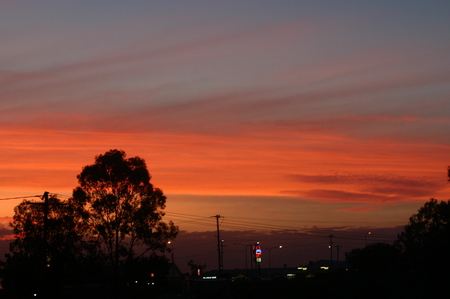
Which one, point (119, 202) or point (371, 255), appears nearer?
point (119, 202)

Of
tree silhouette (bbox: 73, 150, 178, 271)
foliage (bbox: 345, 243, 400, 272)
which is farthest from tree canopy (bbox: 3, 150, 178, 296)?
foliage (bbox: 345, 243, 400, 272)

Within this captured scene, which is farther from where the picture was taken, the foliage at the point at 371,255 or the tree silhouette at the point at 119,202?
the foliage at the point at 371,255

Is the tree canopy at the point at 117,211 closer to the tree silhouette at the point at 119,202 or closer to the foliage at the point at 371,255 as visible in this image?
the tree silhouette at the point at 119,202

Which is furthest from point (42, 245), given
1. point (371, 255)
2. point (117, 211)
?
point (371, 255)

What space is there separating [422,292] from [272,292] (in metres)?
14.1

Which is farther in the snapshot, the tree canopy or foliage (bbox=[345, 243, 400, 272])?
foliage (bbox=[345, 243, 400, 272])

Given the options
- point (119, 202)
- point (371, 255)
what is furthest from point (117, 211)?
point (371, 255)

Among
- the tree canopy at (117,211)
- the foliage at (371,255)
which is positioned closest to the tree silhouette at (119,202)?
the tree canopy at (117,211)

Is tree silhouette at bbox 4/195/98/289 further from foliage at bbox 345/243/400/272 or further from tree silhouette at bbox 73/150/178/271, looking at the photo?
foliage at bbox 345/243/400/272

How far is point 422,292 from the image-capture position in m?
49.8

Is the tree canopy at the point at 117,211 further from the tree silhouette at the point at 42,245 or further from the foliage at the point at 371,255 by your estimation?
Result: the foliage at the point at 371,255

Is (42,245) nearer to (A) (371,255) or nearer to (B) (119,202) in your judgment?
(B) (119,202)

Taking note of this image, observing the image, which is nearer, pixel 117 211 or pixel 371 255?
pixel 117 211

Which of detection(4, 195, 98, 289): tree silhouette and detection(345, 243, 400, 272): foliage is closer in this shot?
detection(4, 195, 98, 289): tree silhouette
